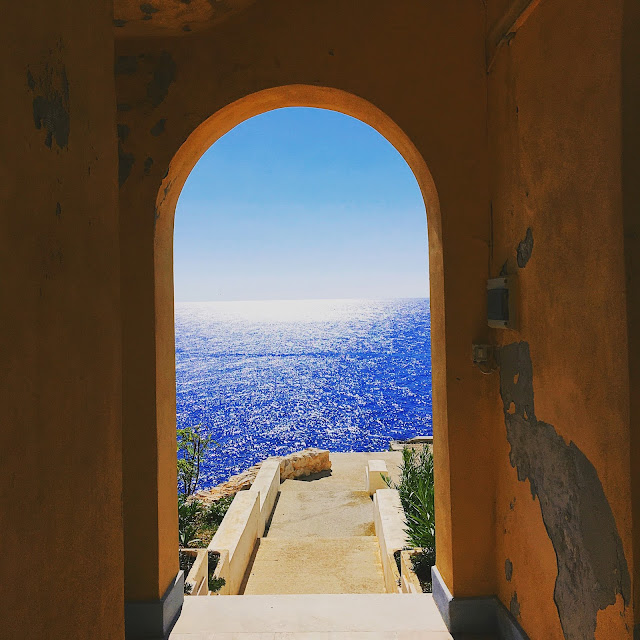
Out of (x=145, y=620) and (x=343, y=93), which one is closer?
(x=145, y=620)

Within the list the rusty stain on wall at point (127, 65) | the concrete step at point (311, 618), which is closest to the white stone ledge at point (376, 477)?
the concrete step at point (311, 618)

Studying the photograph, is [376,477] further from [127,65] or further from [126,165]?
[127,65]

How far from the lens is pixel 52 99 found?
1413 mm

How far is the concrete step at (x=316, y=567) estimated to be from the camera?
206 inches

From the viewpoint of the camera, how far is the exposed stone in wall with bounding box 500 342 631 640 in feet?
5.84

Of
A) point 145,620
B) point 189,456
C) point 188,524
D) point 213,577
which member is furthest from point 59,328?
point 189,456

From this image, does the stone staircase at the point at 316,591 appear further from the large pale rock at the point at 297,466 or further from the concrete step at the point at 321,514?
the large pale rock at the point at 297,466

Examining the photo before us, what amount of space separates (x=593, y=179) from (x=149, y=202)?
240 cm

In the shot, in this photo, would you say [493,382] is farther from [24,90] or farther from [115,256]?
[24,90]

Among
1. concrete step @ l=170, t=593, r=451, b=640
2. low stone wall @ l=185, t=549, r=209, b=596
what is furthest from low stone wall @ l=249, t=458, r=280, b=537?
concrete step @ l=170, t=593, r=451, b=640

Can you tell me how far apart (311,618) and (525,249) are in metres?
2.53

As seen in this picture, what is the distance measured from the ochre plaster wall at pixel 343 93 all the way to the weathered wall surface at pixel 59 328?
3.86 ft

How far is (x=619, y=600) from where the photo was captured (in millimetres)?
1691

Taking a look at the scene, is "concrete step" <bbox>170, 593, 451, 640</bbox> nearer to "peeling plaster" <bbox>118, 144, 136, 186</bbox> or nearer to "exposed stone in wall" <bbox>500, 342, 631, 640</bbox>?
"exposed stone in wall" <bbox>500, 342, 631, 640</bbox>
